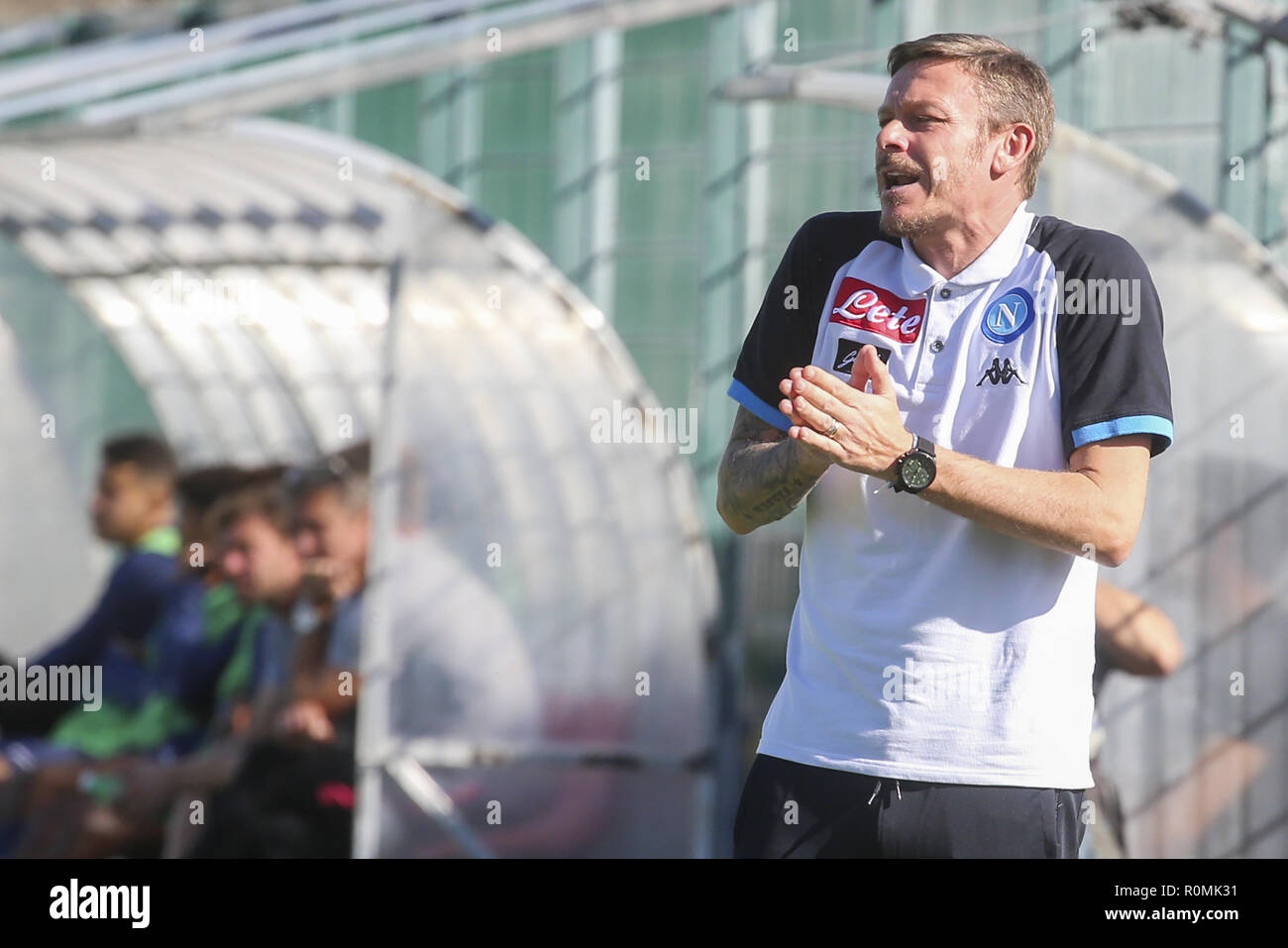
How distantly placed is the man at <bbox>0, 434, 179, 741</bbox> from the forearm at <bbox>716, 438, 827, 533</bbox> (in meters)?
4.45

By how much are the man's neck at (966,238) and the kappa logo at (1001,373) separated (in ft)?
0.59

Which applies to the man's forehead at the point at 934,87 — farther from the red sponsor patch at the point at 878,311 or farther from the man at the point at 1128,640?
the man at the point at 1128,640

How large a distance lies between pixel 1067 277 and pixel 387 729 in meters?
4.37

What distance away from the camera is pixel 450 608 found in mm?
6590

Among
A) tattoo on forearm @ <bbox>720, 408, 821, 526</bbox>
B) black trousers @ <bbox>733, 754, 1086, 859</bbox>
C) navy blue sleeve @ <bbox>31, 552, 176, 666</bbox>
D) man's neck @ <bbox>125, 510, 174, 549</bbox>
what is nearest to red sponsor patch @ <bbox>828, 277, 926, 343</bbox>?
tattoo on forearm @ <bbox>720, 408, 821, 526</bbox>

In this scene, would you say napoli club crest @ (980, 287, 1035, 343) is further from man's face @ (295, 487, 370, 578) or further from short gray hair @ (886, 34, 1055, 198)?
man's face @ (295, 487, 370, 578)

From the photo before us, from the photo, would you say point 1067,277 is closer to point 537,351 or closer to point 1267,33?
point 1267,33

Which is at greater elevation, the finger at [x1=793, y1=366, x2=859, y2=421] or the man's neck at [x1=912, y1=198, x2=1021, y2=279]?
the man's neck at [x1=912, y1=198, x2=1021, y2=279]

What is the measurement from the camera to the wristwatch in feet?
7.77

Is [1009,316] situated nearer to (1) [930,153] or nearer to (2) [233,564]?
(1) [930,153]

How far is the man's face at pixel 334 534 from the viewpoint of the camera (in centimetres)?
638

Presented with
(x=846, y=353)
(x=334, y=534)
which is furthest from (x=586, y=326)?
(x=846, y=353)

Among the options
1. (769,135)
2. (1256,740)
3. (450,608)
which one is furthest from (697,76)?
(1256,740)

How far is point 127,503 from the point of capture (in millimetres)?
7094
